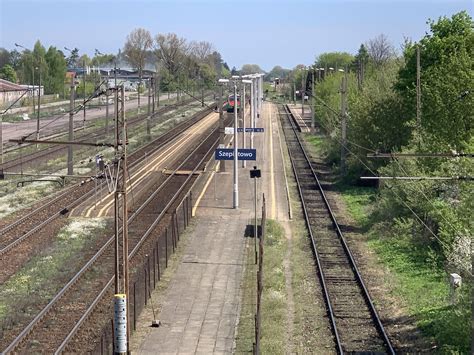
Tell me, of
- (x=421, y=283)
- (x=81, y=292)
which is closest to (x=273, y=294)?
(x=421, y=283)

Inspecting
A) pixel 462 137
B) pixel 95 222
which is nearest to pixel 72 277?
pixel 95 222

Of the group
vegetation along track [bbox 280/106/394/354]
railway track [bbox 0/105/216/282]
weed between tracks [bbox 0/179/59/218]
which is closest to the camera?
vegetation along track [bbox 280/106/394/354]

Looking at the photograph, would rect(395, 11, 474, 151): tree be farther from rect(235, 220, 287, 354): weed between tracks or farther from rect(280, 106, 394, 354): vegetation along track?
rect(235, 220, 287, 354): weed between tracks

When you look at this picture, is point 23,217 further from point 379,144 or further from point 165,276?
point 379,144

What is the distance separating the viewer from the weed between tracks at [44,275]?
2086 cm

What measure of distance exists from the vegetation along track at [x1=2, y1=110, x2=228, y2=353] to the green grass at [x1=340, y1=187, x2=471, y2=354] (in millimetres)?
8176

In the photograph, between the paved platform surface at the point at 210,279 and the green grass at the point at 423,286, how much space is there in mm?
4632

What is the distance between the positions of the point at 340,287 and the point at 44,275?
8.67 metres

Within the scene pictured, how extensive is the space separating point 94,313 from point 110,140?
1625 inches

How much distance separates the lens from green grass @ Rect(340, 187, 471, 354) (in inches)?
692

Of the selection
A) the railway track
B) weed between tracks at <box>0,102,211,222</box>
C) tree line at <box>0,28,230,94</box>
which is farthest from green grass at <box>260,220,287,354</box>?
tree line at <box>0,28,230,94</box>

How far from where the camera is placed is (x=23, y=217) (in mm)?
33125

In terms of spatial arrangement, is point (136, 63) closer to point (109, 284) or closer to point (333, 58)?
point (333, 58)

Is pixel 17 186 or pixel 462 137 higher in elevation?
pixel 462 137
